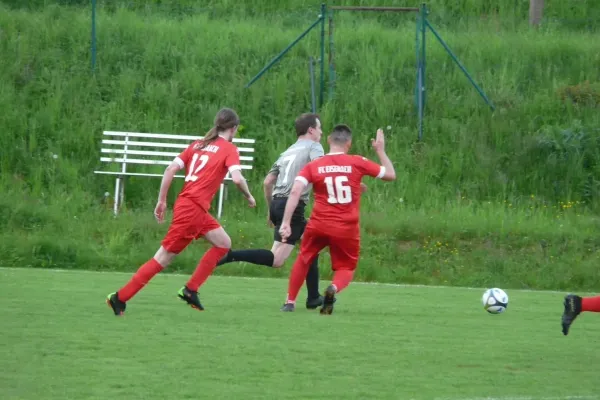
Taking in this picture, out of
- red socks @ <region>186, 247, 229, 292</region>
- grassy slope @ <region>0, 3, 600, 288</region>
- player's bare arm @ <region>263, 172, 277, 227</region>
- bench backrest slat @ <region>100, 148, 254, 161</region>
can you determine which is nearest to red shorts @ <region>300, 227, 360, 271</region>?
red socks @ <region>186, 247, 229, 292</region>

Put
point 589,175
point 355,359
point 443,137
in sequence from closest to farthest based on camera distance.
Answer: point 355,359
point 589,175
point 443,137

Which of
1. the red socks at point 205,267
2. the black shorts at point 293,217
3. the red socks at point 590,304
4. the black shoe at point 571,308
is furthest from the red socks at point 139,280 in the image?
the red socks at point 590,304

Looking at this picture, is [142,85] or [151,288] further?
[142,85]

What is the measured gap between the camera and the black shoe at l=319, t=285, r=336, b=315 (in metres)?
9.94

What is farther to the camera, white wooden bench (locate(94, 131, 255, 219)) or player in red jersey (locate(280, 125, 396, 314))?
white wooden bench (locate(94, 131, 255, 219))

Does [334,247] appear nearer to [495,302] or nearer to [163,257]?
[163,257]

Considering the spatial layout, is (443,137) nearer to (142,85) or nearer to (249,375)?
(142,85)

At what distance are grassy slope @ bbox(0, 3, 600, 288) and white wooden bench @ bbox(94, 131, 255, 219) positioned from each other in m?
0.33

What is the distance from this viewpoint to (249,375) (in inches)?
273

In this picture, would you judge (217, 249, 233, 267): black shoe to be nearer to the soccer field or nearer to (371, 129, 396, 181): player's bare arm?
the soccer field

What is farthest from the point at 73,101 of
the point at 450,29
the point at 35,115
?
the point at 450,29

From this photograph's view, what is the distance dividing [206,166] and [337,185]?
46.9 inches

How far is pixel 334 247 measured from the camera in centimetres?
1013

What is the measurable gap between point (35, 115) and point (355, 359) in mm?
14705
